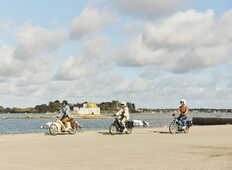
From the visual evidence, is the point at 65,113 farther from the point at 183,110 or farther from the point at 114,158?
the point at 114,158

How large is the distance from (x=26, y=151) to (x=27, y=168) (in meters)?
4.59

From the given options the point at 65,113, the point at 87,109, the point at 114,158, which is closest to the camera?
the point at 114,158

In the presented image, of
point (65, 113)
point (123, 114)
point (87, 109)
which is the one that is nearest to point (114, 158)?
point (123, 114)

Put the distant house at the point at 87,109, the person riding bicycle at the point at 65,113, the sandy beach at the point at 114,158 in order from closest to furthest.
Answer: the sandy beach at the point at 114,158
the person riding bicycle at the point at 65,113
the distant house at the point at 87,109

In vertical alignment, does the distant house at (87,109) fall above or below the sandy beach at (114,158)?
above

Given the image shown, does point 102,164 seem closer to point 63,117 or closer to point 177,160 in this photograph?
point 177,160

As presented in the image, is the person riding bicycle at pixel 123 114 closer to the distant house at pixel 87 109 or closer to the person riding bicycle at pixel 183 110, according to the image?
the person riding bicycle at pixel 183 110

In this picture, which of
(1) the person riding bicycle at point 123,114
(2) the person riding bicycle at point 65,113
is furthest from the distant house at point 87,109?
(1) the person riding bicycle at point 123,114

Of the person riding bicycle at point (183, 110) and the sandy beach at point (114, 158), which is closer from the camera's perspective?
the sandy beach at point (114, 158)

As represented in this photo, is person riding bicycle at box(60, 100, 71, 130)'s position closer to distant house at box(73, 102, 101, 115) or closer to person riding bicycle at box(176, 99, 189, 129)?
person riding bicycle at box(176, 99, 189, 129)

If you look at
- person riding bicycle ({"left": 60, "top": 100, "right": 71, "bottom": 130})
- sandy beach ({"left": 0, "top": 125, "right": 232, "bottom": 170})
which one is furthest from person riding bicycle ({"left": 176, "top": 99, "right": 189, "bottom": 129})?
sandy beach ({"left": 0, "top": 125, "right": 232, "bottom": 170})

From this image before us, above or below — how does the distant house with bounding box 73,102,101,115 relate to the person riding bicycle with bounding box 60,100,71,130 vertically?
above

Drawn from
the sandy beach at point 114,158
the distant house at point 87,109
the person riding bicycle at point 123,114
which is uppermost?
the distant house at point 87,109

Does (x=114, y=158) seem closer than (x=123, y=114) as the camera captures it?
A: Yes
